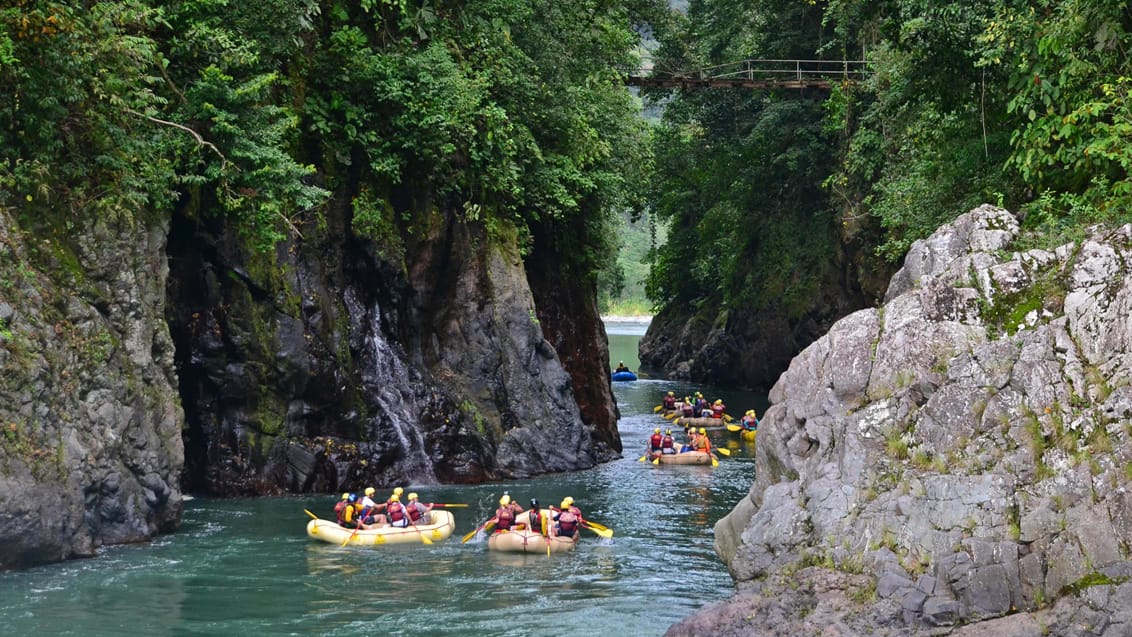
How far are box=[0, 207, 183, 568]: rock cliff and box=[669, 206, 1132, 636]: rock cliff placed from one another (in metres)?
8.78

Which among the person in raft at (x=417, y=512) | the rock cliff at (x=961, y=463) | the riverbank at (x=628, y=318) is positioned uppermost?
the riverbank at (x=628, y=318)

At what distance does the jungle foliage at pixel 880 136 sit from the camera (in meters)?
16.8

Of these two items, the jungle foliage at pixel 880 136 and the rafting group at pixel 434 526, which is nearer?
the jungle foliage at pixel 880 136

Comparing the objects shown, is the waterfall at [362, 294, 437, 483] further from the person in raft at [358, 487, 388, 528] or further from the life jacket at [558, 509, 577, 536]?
the life jacket at [558, 509, 577, 536]

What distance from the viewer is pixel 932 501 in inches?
525

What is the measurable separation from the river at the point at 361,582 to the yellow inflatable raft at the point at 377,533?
0.62 ft

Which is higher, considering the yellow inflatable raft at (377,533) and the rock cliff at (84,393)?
the rock cliff at (84,393)

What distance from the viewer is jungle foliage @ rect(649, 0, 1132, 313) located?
16812 millimetres

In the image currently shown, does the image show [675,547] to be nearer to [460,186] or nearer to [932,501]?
[932,501]

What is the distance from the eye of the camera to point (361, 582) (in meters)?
17.5

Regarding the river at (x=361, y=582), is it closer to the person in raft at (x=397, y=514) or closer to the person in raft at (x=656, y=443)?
the person in raft at (x=397, y=514)

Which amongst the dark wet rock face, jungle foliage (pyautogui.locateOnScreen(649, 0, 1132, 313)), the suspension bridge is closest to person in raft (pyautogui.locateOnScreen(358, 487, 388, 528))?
the dark wet rock face

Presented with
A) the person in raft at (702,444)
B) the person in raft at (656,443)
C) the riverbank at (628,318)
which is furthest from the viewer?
the riverbank at (628,318)

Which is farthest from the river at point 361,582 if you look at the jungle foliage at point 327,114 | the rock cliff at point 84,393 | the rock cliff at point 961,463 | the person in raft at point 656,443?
the person in raft at point 656,443
